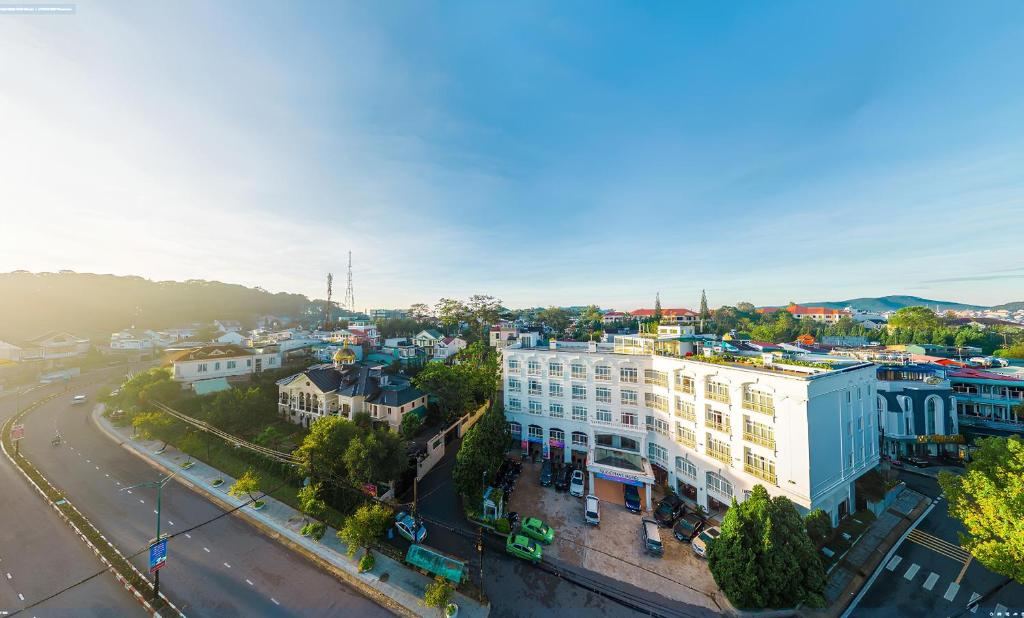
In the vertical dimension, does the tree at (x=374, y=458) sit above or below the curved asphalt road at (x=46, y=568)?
above

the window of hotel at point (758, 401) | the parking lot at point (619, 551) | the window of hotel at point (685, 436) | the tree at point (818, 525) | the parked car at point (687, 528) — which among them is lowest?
the parking lot at point (619, 551)

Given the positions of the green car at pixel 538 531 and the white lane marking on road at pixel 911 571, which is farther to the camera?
the green car at pixel 538 531

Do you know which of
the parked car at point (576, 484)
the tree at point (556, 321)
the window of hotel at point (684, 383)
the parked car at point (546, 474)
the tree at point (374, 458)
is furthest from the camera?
the tree at point (556, 321)

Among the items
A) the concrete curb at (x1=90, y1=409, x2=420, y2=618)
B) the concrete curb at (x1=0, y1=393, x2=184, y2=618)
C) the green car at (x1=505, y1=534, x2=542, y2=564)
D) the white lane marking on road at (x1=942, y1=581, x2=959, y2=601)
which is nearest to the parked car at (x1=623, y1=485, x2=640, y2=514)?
the green car at (x1=505, y1=534, x2=542, y2=564)

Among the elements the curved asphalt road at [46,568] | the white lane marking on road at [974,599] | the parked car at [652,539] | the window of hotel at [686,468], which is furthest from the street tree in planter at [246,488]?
the white lane marking on road at [974,599]

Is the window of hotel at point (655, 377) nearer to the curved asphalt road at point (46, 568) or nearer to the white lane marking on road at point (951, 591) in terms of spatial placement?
the white lane marking on road at point (951, 591)

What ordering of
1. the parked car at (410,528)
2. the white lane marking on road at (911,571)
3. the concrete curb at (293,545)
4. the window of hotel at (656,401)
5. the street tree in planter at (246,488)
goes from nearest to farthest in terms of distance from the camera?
the concrete curb at (293,545) < the white lane marking on road at (911,571) < the parked car at (410,528) < the street tree in planter at (246,488) < the window of hotel at (656,401)
